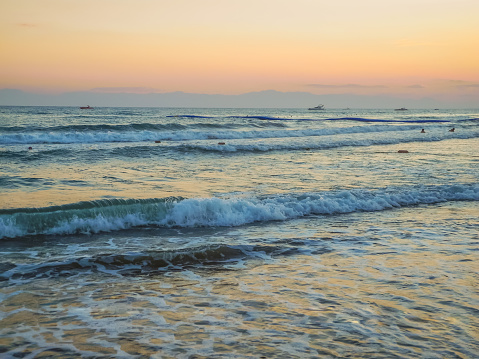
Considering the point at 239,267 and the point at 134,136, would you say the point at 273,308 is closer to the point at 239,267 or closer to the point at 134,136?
the point at 239,267

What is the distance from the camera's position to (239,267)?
6168mm

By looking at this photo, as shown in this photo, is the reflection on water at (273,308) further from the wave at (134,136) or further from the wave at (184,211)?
the wave at (134,136)

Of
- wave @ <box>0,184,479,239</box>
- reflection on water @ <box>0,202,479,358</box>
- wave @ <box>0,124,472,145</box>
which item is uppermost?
wave @ <box>0,124,472,145</box>

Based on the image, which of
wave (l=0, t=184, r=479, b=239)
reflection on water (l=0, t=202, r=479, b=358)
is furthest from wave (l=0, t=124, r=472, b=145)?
reflection on water (l=0, t=202, r=479, b=358)

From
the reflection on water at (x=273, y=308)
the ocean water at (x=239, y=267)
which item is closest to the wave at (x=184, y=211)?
the ocean water at (x=239, y=267)

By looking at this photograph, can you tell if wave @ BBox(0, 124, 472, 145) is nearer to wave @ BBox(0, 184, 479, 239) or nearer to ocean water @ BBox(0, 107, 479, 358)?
ocean water @ BBox(0, 107, 479, 358)

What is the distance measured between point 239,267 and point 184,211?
10.1ft

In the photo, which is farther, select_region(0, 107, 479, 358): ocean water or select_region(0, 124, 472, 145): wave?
select_region(0, 124, 472, 145): wave

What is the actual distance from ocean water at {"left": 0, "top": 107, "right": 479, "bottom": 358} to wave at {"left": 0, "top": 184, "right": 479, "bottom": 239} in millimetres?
31

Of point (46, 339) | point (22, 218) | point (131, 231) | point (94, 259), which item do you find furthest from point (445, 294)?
point (22, 218)

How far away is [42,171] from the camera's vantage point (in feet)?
47.6

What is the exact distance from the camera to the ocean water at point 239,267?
13.1ft

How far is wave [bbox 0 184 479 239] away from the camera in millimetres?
8109

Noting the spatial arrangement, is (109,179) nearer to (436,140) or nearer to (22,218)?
(22,218)
